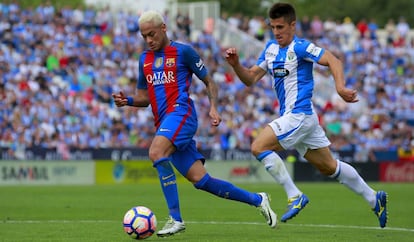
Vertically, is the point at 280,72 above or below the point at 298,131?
above

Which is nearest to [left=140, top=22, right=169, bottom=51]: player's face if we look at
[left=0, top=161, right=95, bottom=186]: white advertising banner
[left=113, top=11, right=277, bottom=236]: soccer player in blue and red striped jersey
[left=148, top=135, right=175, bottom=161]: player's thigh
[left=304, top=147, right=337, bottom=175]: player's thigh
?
[left=113, top=11, right=277, bottom=236]: soccer player in blue and red striped jersey

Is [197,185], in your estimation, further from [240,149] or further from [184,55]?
[240,149]

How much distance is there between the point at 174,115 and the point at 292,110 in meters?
1.55

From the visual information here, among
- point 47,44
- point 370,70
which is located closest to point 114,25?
point 47,44

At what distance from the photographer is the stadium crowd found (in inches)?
1131

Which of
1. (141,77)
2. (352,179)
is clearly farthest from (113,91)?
(352,179)

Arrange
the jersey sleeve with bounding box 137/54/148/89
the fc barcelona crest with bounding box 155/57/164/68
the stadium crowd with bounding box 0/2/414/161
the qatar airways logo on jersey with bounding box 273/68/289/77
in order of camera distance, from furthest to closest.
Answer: the stadium crowd with bounding box 0/2/414/161 → the qatar airways logo on jersey with bounding box 273/68/289/77 → the jersey sleeve with bounding box 137/54/148/89 → the fc barcelona crest with bounding box 155/57/164/68

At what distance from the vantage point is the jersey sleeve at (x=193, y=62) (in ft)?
33.7

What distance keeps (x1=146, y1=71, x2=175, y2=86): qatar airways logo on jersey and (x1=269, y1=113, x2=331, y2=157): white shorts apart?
138 centimetres

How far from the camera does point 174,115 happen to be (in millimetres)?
10078

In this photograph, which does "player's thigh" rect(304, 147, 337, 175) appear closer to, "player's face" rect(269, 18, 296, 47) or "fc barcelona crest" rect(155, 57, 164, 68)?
"player's face" rect(269, 18, 296, 47)

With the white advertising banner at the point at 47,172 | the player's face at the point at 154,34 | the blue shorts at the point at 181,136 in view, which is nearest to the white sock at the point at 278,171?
the blue shorts at the point at 181,136

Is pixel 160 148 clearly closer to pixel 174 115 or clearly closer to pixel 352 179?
pixel 174 115

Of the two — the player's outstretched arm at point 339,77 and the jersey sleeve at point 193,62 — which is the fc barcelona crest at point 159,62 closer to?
the jersey sleeve at point 193,62
